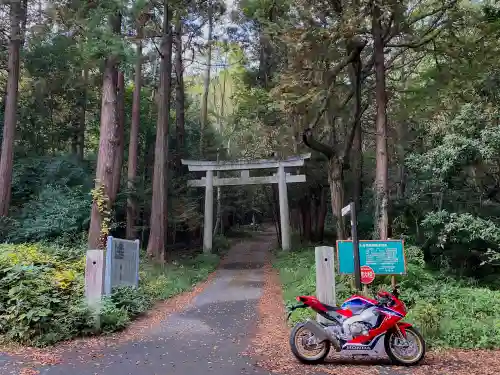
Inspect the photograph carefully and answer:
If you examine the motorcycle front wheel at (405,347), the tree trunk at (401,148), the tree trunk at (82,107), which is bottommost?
the motorcycle front wheel at (405,347)

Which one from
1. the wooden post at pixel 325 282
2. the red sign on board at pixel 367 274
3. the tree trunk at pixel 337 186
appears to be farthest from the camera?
the tree trunk at pixel 337 186

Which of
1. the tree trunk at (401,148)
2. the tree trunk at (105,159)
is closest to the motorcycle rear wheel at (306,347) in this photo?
the tree trunk at (105,159)

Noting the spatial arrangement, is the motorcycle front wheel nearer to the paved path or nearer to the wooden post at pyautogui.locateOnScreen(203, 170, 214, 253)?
the paved path

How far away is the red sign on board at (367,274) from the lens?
7488mm

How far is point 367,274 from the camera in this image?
753 cm

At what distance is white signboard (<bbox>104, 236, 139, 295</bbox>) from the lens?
827 centimetres

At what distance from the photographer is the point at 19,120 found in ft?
62.3

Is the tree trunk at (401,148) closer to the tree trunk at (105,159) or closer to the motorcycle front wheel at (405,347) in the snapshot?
the tree trunk at (105,159)

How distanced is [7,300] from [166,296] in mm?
4434

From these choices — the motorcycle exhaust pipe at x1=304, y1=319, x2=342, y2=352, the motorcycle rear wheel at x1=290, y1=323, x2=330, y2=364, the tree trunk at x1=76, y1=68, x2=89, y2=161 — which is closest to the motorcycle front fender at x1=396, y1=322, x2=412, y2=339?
the motorcycle exhaust pipe at x1=304, y1=319, x2=342, y2=352

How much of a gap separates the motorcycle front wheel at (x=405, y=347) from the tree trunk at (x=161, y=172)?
10.9 meters

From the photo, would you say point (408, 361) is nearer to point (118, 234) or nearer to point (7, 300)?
point (7, 300)

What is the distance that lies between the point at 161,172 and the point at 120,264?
725 centimetres

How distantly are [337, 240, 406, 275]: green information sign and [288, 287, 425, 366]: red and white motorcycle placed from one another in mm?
2063
